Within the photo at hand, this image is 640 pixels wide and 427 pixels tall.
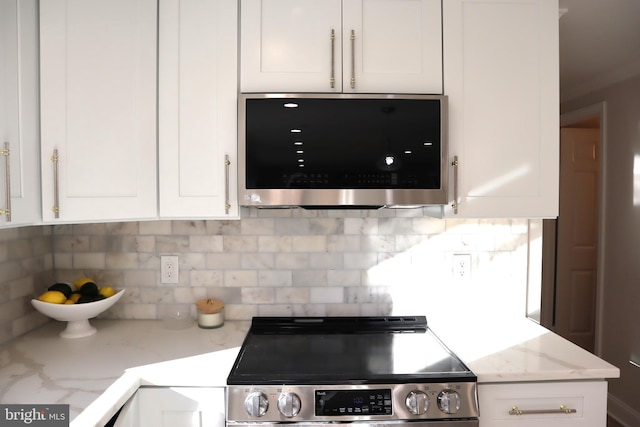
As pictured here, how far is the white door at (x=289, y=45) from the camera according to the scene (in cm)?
158

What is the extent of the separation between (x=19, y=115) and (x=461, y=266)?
6.19 feet

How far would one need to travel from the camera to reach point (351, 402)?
1328 mm

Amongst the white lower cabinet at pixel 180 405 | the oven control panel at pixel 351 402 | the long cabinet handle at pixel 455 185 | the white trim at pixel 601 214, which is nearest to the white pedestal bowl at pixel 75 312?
the white lower cabinet at pixel 180 405

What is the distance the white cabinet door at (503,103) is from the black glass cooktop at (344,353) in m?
0.57

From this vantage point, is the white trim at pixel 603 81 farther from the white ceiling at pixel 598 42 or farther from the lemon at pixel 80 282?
the lemon at pixel 80 282

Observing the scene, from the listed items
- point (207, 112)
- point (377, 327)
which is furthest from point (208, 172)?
point (377, 327)

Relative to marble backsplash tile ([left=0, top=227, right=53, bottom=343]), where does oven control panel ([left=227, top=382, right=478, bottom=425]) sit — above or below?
below

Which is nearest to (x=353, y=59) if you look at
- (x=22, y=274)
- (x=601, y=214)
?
(x=22, y=274)

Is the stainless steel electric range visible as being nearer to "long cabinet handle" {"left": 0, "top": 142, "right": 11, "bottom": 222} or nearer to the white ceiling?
"long cabinet handle" {"left": 0, "top": 142, "right": 11, "bottom": 222}

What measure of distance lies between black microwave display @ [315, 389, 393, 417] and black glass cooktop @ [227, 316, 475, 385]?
0.04 meters

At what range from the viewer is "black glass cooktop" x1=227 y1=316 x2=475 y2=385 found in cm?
134

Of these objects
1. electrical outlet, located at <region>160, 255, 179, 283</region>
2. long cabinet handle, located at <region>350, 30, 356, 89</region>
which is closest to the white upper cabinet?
long cabinet handle, located at <region>350, 30, 356, 89</region>

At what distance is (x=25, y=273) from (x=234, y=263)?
0.88 metres

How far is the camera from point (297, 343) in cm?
169
